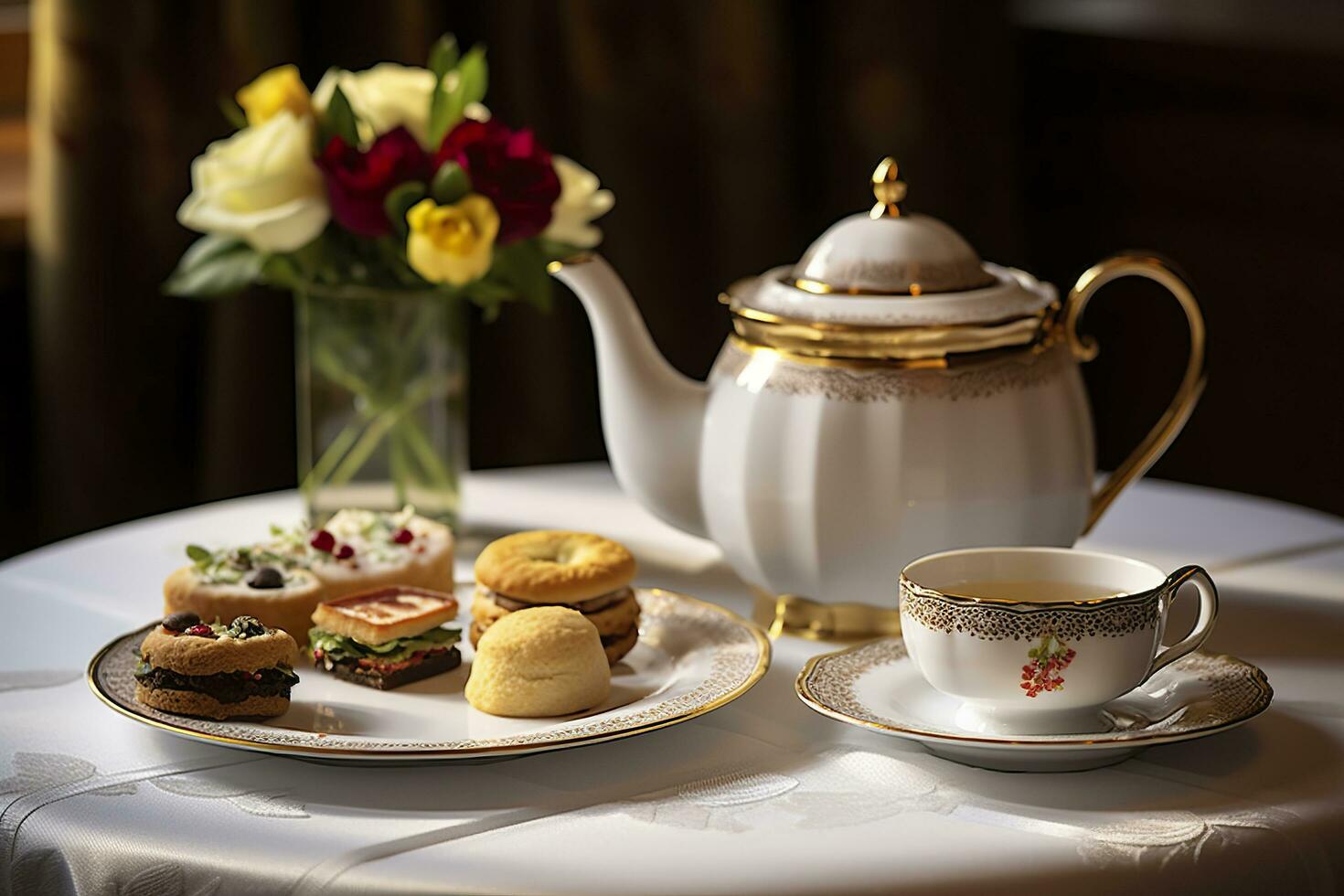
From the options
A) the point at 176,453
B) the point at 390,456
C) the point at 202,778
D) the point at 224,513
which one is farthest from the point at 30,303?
the point at 202,778

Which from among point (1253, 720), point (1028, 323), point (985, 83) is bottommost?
point (1253, 720)

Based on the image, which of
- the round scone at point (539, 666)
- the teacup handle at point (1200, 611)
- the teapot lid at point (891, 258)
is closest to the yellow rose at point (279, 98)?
the teapot lid at point (891, 258)

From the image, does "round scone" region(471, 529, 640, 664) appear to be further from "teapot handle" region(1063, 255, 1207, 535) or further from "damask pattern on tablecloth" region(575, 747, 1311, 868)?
"teapot handle" region(1063, 255, 1207, 535)

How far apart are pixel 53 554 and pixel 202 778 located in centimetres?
54

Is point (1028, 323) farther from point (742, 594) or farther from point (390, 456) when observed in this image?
point (390, 456)

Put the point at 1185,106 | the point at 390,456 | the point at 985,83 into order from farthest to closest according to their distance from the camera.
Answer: the point at 985,83, the point at 1185,106, the point at 390,456

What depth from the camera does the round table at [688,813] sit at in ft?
2.65

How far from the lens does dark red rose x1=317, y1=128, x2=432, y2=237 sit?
1312 mm

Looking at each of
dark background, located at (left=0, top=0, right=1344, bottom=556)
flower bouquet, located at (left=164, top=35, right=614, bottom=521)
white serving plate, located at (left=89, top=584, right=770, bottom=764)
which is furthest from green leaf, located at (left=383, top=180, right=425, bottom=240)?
dark background, located at (left=0, top=0, right=1344, bottom=556)

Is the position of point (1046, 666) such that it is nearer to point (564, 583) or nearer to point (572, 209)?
point (564, 583)

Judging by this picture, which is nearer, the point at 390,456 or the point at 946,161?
the point at 390,456

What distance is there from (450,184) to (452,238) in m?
0.05

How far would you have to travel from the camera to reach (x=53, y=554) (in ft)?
4.54

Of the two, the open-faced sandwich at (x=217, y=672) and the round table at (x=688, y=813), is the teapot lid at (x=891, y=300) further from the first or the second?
the open-faced sandwich at (x=217, y=672)
